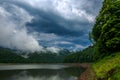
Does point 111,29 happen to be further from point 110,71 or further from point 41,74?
point 41,74

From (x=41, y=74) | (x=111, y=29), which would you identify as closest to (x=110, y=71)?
(x=111, y=29)

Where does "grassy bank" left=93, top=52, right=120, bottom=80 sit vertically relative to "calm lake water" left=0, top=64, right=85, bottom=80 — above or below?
below

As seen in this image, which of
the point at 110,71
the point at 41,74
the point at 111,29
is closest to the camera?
the point at 110,71

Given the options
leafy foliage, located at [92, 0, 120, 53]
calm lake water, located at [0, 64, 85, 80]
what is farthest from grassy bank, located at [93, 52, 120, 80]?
calm lake water, located at [0, 64, 85, 80]

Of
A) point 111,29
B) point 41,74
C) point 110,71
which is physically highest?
point 111,29

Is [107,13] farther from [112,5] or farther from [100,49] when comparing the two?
[100,49]

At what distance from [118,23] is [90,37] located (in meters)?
22.8

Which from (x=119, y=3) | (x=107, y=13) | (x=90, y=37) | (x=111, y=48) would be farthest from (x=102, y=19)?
(x=90, y=37)

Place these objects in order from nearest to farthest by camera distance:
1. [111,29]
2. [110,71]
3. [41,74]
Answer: [110,71] → [111,29] → [41,74]

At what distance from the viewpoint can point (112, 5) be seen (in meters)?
47.9

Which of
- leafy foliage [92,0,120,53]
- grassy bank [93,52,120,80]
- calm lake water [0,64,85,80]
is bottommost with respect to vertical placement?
grassy bank [93,52,120,80]

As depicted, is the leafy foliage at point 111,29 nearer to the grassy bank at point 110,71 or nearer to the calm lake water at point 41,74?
the grassy bank at point 110,71

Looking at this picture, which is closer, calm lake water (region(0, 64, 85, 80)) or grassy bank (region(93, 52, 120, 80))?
grassy bank (region(93, 52, 120, 80))

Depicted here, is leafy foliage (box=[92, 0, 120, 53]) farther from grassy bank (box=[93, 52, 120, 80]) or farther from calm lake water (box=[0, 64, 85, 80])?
calm lake water (box=[0, 64, 85, 80])
